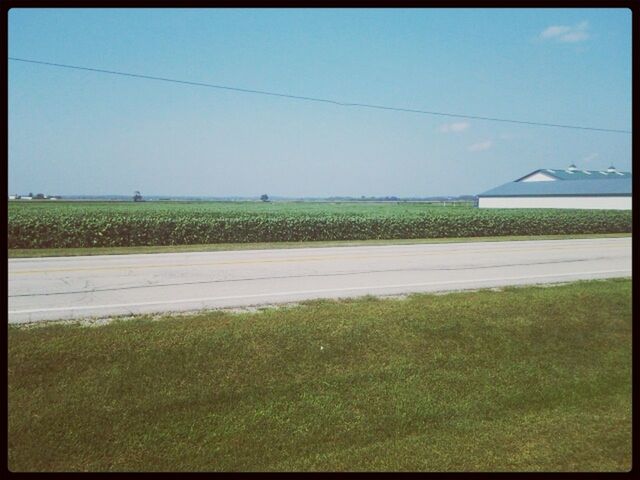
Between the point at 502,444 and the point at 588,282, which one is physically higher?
the point at 588,282

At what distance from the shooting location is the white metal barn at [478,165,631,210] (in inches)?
1580

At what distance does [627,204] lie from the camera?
129 feet

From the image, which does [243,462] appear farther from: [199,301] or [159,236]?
[159,236]

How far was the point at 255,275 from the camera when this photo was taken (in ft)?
34.7

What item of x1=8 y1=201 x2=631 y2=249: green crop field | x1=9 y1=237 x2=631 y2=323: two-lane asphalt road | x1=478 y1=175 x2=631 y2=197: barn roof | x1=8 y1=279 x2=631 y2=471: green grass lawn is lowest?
x1=8 y1=279 x2=631 y2=471: green grass lawn

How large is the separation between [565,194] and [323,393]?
47896 millimetres

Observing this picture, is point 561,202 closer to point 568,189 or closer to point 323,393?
point 568,189

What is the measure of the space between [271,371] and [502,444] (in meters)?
2.34

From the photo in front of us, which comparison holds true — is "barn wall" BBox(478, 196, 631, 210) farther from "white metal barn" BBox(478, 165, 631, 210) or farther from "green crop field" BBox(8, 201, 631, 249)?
"green crop field" BBox(8, 201, 631, 249)

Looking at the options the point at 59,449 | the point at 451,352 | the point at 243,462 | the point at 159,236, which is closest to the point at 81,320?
the point at 59,449

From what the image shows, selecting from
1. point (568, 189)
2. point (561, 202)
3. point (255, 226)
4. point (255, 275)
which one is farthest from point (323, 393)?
point (568, 189)

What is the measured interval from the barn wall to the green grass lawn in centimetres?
3931

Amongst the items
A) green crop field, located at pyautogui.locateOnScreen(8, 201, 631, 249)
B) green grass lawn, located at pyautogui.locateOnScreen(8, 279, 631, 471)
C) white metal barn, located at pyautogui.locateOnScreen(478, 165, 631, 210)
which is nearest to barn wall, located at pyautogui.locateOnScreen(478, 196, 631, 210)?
white metal barn, located at pyautogui.locateOnScreen(478, 165, 631, 210)

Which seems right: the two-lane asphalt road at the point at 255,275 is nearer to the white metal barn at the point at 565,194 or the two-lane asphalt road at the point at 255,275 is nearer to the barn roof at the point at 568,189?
the white metal barn at the point at 565,194
